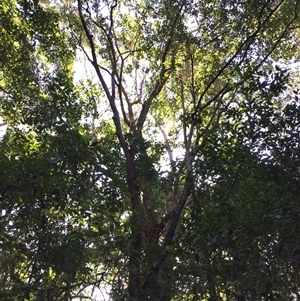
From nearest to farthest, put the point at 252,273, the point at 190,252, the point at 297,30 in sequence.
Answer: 1. the point at 252,273
2. the point at 190,252
3. the point at 297,30

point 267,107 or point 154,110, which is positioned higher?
point 154,110

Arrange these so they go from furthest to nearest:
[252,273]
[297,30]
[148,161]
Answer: [297,30]
[148,161]
[252,273]

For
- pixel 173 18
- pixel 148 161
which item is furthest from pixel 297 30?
pixel 148 161

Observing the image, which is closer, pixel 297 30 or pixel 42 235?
pixel 42 235

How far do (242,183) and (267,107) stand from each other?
639mm

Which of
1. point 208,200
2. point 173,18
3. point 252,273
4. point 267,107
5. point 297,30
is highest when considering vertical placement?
point 297,30

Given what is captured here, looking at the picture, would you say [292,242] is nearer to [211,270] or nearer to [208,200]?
[211,270]

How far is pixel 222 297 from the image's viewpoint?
118 inches

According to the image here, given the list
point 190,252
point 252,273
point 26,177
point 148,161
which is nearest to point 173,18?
point 148,161

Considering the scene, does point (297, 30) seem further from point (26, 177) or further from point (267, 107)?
point (26, 177)

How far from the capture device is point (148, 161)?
4512 mm

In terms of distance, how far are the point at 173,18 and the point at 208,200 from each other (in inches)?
115

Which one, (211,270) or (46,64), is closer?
(211,270)

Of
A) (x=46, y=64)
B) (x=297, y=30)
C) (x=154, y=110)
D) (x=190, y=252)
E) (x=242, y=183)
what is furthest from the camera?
(x=154, y=110)
